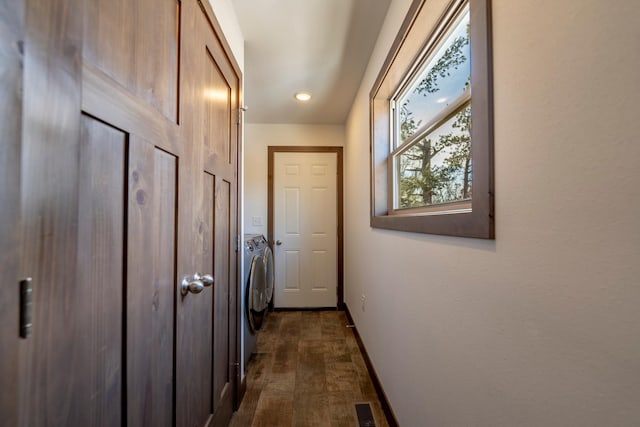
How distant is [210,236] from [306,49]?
1.50m

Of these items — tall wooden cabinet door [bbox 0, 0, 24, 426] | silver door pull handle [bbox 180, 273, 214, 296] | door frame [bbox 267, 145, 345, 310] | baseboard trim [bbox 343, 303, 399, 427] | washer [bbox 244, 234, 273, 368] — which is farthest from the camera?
door frame [bbox 267, 145, 345, 310]

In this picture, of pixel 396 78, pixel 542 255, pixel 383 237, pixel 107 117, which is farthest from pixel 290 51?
pixel 542 255

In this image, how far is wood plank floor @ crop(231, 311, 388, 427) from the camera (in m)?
1.61

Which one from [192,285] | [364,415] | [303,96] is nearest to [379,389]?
[364,415]

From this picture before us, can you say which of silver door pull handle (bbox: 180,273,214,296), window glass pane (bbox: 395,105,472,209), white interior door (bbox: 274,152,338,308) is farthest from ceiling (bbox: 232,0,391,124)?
silver door pull handle (bbox: 180,273,214,296)

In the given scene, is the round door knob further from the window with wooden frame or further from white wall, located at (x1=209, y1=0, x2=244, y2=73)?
white wall, located at (x1=209, y1=0, x2=244, y2=73)

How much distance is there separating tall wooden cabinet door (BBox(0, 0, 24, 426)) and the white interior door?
3135 millimetres

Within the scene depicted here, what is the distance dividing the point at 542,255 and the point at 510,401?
37cm

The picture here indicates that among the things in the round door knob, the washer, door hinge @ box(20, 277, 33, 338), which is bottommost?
the washer

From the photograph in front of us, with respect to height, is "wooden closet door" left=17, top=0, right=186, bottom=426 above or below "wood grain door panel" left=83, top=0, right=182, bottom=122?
below

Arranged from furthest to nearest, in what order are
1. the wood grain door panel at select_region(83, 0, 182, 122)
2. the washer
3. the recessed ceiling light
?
the recessed ceiling light < the washer < the wood grain door panel at select_region(83, 0, 182, 122)

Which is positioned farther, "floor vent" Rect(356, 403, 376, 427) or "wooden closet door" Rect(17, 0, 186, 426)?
"floor vent" Rect(356, 403, 376, 427)

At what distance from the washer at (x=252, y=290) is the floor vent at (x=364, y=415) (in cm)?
82

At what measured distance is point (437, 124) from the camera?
4.13 ft
